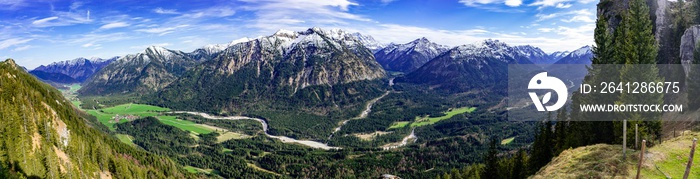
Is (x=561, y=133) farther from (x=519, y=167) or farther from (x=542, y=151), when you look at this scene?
(x=519, y=167)

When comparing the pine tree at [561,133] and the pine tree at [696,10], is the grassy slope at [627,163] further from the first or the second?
the pine tree at [696,10]

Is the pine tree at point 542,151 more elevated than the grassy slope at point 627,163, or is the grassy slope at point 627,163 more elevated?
the grassy slope at point 627,163

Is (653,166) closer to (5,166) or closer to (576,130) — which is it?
(576,130)

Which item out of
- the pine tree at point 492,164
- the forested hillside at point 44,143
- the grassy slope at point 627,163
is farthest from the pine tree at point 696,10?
the forested hillside at point 44,143

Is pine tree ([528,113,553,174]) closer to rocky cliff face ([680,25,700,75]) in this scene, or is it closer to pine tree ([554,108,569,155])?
pine tree ([554,108,569,155])

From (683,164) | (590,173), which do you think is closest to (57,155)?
(590,173)

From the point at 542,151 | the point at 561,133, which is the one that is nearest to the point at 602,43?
the point at 561,133
